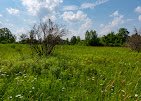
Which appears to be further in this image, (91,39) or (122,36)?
(122,36)

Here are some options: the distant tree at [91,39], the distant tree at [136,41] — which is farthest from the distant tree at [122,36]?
the distant tree at [136,41]

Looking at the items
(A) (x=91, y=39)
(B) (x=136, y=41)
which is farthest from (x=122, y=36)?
(B) (x=136, y=41)

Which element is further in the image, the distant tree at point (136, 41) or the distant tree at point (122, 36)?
the distant tree at point (122, 36)

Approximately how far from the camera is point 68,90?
31.6ft

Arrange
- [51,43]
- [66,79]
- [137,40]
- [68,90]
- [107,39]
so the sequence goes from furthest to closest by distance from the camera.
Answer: [107,39]
[137,40]
[51,43]
[66,79]
[68,90]

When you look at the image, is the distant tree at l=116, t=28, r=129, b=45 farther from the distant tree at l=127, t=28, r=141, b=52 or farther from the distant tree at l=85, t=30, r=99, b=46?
the distant tree at l=127, t=28, r=141, b=52

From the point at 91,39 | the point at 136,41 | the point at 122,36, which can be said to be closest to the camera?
the point at 136,41

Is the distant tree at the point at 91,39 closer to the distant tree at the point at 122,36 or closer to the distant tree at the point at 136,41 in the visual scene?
the distant tree at the point at 122,36

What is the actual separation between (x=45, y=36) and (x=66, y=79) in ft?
42.8

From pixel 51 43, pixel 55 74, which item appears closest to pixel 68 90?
pixel 55 74

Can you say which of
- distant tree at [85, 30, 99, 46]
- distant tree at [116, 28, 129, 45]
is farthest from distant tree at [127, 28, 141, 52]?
Answer: distant tree at [116, 28, 129, 45]

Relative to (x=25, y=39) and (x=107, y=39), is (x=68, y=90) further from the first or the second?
(x=107, y=39)

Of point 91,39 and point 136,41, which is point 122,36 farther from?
point 136,41

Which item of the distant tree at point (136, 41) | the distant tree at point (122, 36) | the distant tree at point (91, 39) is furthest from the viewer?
the distant tree at point (122, 36)
